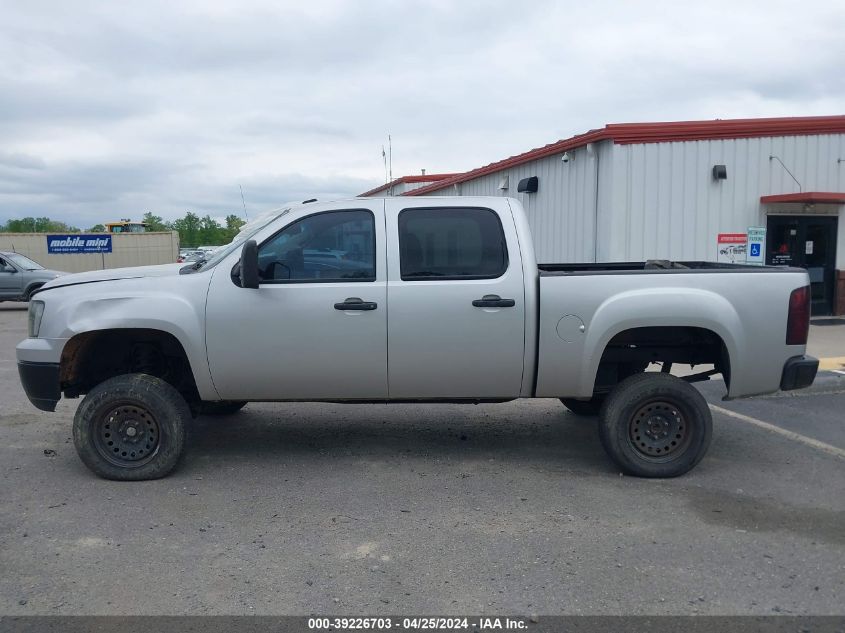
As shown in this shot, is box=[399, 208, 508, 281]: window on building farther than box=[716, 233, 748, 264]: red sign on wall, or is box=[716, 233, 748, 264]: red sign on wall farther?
box=[716, 233, 748, 264]: red sign on wall

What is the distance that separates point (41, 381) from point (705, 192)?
11.7 metres

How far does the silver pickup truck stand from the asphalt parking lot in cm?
49

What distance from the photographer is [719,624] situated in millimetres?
3520

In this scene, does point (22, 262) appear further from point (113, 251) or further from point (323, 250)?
point (323, 250)

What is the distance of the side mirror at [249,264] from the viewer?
532cm

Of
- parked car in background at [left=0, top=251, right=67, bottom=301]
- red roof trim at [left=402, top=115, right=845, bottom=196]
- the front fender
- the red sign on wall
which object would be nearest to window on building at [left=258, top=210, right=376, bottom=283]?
the front fender

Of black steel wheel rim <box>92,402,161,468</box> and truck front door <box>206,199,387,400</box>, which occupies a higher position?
truck front door <box>206,199,387,400</box>

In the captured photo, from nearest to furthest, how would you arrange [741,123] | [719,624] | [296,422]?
[719,624] < [296,422] < [741,123]

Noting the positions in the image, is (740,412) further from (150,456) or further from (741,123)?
(741,123)

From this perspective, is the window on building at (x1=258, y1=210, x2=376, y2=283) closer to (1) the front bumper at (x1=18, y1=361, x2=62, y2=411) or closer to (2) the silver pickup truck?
(2) the silver pickup truck

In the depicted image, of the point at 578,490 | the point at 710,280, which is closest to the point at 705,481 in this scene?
the point at 578,490

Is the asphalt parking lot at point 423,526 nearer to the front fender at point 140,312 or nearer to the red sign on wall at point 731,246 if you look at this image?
the front fender at point 140,312

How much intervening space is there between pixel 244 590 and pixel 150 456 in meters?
2.07

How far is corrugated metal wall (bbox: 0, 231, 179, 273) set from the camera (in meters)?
30.9
